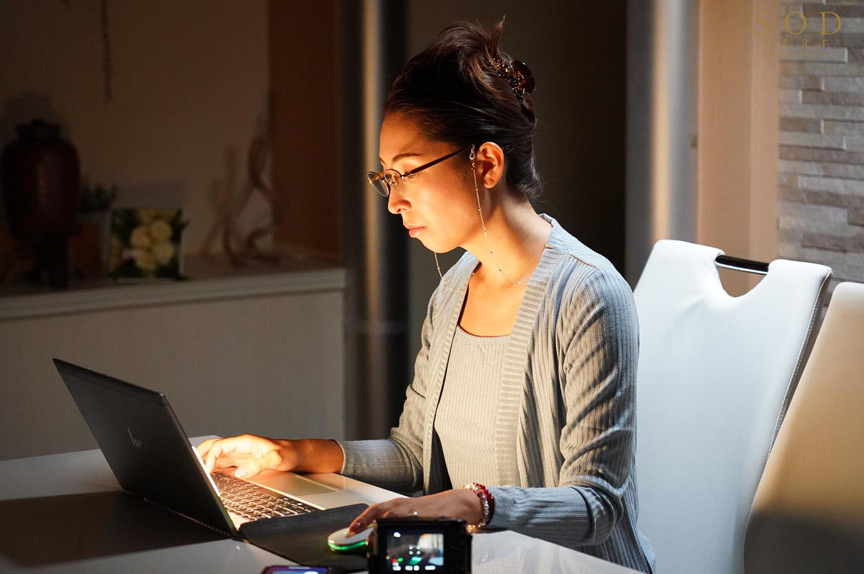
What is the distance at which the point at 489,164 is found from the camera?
173 cm

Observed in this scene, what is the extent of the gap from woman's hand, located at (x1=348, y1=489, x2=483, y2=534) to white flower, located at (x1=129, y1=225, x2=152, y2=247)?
2.21 m

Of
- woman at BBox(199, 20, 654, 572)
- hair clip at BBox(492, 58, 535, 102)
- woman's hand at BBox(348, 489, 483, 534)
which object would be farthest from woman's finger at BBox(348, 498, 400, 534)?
hair clip at BBox(492, 58, 535, 102)

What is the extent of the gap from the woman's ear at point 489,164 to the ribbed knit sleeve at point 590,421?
20cm

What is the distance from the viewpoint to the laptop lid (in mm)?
1354

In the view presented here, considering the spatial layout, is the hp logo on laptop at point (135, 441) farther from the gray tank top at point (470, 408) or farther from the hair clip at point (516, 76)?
the hair clip at point (516, 76)

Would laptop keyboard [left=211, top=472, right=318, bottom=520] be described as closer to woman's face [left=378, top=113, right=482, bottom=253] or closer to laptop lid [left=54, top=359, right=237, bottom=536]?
laptop lid [left=54, top=359, right=237, bottom=536]

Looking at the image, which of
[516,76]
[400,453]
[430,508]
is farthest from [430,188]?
[430,508]

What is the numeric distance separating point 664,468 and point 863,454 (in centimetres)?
38

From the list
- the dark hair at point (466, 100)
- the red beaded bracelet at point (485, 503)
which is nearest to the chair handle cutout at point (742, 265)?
the dark hair at point (466, 100)

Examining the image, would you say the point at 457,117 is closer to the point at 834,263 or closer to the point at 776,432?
the point at 776,432

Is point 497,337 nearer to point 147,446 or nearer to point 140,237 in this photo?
point 147,446

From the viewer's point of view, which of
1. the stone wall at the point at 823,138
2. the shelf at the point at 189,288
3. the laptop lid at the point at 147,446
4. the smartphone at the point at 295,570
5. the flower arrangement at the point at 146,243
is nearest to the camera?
the smartphone at the point at 295,570

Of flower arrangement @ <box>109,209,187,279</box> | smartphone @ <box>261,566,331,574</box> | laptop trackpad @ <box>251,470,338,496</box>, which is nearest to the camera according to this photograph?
smartphone @ <box>261,566,331,574</box>

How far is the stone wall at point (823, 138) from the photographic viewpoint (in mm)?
2621
